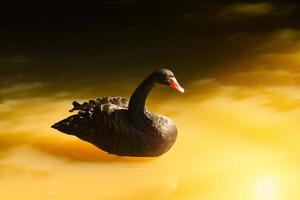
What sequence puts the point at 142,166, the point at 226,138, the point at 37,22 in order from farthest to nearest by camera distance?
the point at 37,22, the point at 226,138, the point at 142,166

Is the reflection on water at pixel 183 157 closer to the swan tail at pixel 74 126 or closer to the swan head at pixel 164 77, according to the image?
the swan tail at pixel 74 126

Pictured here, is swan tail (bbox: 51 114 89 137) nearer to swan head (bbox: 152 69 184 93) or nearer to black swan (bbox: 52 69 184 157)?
black swan (bbox: 52 69 184 157)

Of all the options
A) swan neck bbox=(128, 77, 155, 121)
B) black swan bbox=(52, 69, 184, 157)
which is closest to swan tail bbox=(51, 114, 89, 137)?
black swan bbox=(52, 69, 184, 157)

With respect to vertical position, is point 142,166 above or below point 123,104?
below

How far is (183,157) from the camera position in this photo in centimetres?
618

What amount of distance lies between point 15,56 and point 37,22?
189cm

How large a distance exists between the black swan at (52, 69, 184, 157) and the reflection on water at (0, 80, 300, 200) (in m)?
0.16

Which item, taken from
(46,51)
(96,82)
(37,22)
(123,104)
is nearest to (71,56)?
(46,51)

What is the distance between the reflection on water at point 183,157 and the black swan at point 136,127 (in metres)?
0.16

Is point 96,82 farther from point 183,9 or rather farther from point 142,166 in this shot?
point 183,9

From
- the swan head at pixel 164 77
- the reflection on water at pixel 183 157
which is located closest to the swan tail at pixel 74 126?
the reflection on water at pixel 183 157

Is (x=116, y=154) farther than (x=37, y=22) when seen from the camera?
No

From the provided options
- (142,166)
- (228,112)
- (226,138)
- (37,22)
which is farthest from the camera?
(37,22)

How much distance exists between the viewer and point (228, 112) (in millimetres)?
7016
